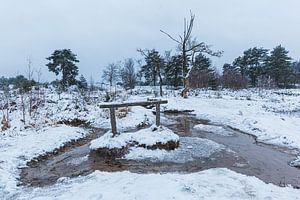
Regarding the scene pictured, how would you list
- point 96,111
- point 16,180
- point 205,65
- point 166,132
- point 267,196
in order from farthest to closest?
1. point 205,65
2. point 96,111
3. point 166,132
4. point 16,180
5. point 267,196

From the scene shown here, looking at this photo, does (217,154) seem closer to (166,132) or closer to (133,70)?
(166,132)

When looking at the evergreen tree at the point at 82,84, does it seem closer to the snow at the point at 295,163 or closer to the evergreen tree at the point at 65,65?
the evergreen tree at the point at 65,65

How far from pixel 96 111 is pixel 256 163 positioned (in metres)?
8.88

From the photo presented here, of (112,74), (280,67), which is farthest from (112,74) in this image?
(280,67)

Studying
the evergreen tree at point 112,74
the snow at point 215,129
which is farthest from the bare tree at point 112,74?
the snow at point 215,129

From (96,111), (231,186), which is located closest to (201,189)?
(231,186)

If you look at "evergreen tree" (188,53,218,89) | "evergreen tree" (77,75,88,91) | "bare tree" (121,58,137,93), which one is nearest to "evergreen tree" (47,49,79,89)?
"evergreen tree" (77,75,88,91)

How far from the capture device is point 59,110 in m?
14.1

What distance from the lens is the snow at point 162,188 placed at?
4.38 metres

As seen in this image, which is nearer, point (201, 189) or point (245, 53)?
point (201, 189)

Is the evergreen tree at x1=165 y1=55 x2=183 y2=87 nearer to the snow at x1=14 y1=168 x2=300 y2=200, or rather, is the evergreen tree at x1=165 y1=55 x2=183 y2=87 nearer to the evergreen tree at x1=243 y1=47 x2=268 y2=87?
the evergreen tree at x1=243 y1=47 x2=268 y2=87

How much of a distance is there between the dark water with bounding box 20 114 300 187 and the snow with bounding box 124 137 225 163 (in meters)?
0.21

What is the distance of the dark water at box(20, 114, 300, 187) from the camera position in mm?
5984

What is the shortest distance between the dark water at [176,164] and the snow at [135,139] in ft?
1.39
